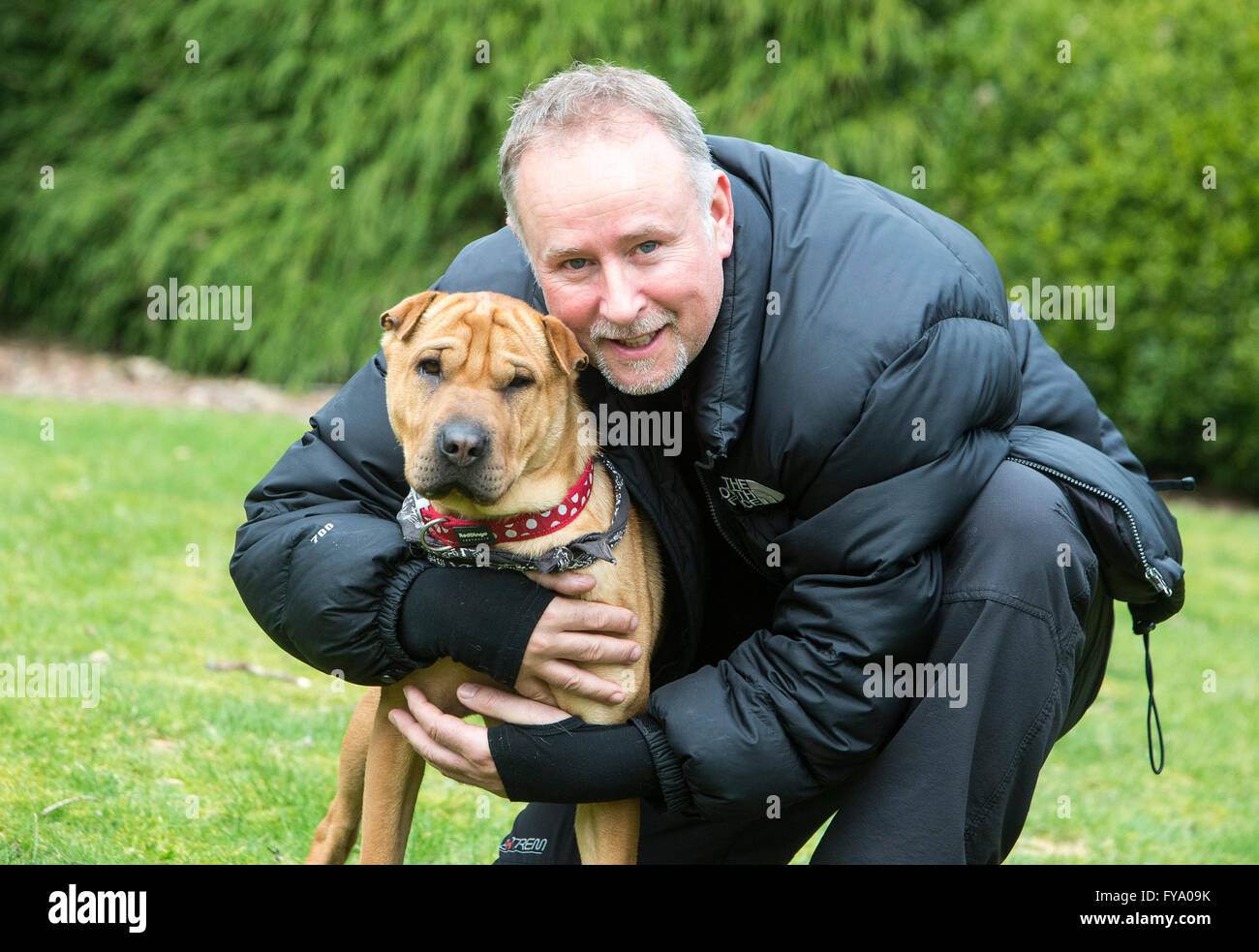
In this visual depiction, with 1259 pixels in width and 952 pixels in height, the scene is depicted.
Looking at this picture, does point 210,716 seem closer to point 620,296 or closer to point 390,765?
point 390,765

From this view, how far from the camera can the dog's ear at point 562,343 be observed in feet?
10.00

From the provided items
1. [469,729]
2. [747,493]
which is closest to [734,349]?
[747,493]

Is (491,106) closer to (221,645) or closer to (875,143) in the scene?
(875,143)

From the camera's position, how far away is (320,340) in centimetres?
1020

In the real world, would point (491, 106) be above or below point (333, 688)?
above

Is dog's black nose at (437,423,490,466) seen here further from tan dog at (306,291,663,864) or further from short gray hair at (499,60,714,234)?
short gray hair at (499,60,714,234)

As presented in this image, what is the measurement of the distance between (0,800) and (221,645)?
5.81 ft

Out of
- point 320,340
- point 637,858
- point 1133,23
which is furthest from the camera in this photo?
point 320,340

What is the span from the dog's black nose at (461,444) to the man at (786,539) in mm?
296

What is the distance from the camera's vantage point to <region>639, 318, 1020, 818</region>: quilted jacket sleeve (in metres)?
2.83

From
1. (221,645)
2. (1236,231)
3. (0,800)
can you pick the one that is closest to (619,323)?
(0,800)

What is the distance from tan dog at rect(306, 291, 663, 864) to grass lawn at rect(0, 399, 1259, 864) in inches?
30.3

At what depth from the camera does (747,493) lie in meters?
3.06
